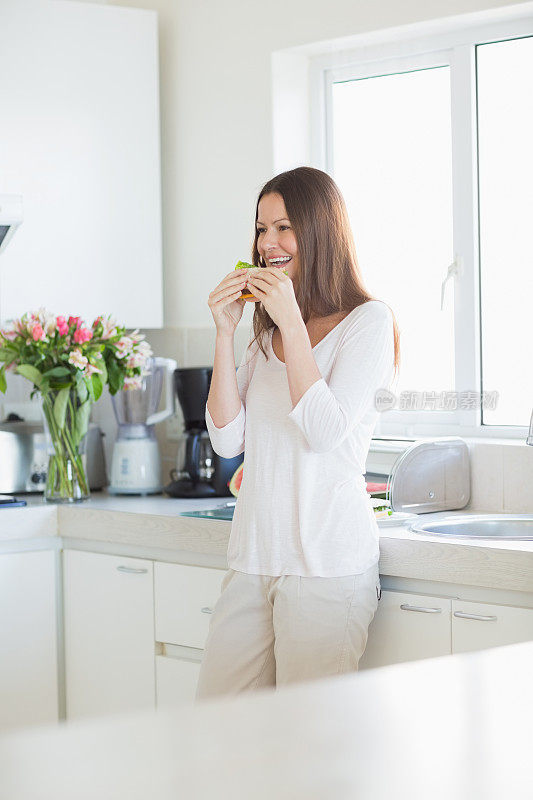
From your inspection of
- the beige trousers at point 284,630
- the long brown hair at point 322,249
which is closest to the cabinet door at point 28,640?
Result: the beige trousers at point 284,630

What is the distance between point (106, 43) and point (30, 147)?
1.22ft

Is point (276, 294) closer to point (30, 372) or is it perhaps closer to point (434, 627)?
point (434, 627)

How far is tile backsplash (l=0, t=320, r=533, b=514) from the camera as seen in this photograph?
2.51 m

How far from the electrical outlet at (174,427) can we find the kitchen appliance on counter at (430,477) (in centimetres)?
77

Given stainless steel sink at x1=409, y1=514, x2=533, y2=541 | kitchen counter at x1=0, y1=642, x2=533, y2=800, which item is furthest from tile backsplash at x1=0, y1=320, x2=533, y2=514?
kitchen counter at x1=0, y1=642, x2=533, y2=800

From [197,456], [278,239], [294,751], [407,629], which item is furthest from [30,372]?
[294,751]

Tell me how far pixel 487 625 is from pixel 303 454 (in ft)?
1.56

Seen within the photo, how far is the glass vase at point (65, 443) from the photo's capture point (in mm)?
2846

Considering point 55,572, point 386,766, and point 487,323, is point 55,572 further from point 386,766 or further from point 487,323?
point 386,766

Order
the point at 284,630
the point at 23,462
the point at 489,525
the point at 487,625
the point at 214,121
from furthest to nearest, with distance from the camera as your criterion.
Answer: the point at 214,121
the point at 23,462
the point at 489,525
the point at 487,625
the point at 284,630

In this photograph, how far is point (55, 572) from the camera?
9.05 ft

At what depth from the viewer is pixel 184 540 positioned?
8.08 feet

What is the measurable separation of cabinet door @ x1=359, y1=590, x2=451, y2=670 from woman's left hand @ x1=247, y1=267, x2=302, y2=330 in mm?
600

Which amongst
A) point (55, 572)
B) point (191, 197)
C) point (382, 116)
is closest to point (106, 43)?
point (191, 197)
